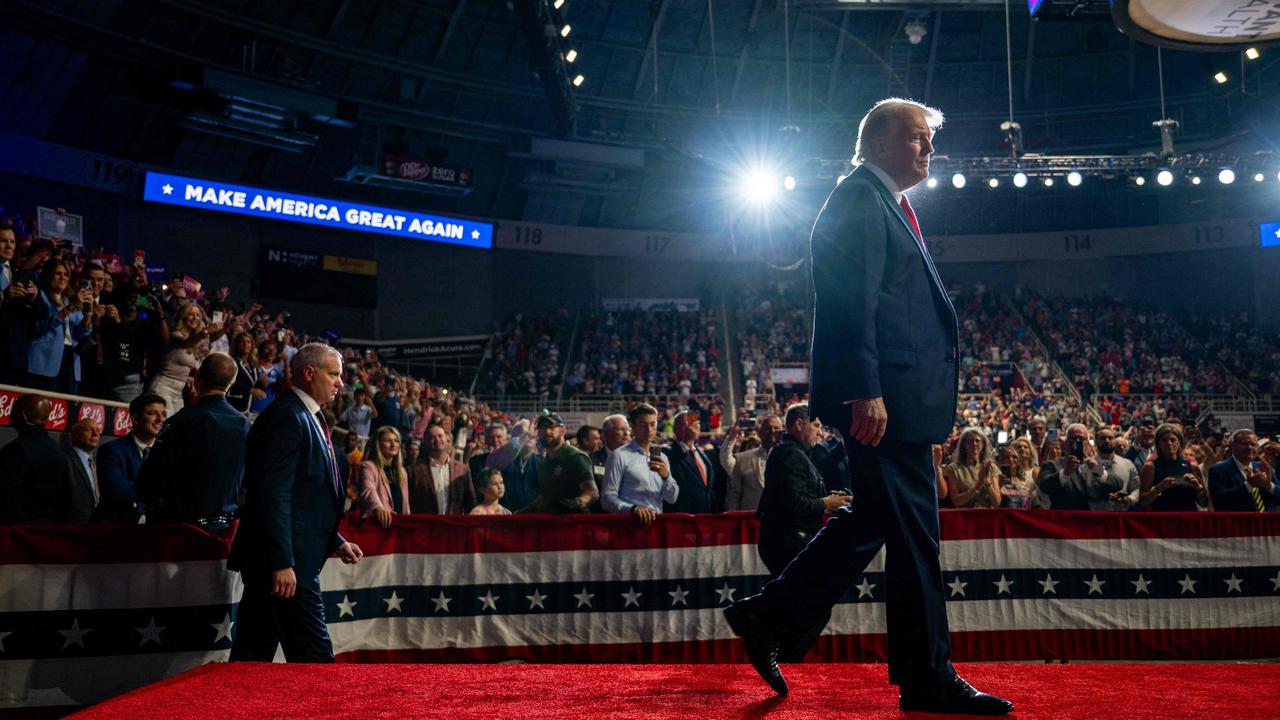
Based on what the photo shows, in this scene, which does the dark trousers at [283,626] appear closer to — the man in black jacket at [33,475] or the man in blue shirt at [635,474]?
the man in black jacket at [33,475]

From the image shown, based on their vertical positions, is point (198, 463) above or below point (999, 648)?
above

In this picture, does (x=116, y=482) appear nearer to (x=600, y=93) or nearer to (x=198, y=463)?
(x=198, y=463)

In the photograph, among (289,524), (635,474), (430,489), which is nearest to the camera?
(289,524)

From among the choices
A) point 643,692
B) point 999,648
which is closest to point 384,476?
point 999,648

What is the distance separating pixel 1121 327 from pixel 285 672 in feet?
102

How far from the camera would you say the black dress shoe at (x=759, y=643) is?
285 cm

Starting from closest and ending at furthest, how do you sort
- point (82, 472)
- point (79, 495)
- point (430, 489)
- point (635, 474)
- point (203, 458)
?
1. point (203, 458)
2. point (79, 495)
3. point (82, 472)
4. point (635, 474)
5. point (430, 489)

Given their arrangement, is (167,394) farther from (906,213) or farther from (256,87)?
(256,87)

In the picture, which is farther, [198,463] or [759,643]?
[198,463]

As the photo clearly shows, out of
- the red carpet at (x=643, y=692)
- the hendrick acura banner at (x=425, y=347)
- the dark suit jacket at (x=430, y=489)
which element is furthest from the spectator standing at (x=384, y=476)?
the hendrick acura banner at (x=425, y=347)

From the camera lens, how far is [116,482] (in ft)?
19.0

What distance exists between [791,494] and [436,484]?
10.7 ft

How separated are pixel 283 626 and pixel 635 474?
120 inches

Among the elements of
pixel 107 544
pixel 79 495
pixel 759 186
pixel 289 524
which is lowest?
pixel 107 544
